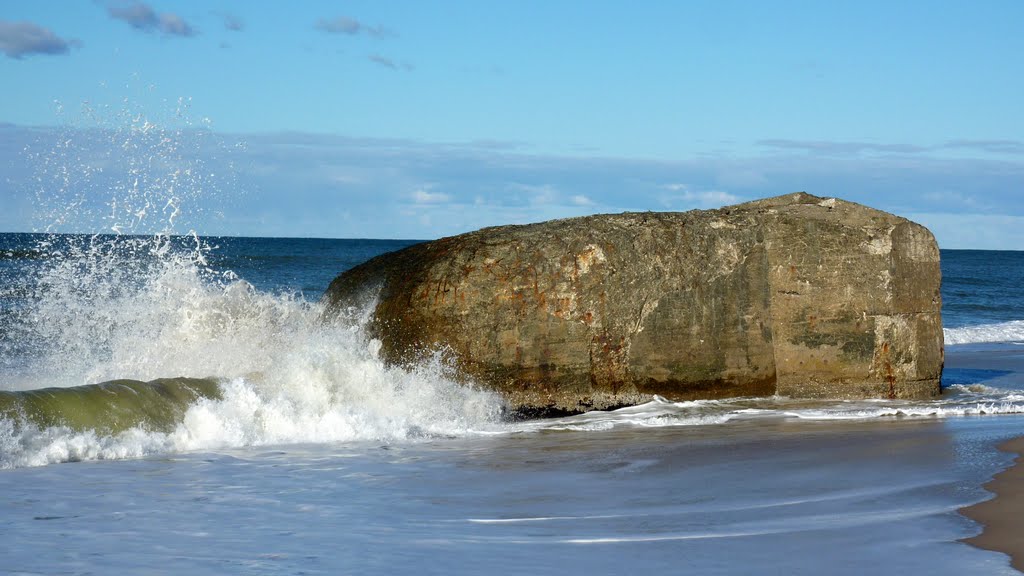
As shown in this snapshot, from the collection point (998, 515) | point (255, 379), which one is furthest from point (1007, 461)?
point (255, 379)

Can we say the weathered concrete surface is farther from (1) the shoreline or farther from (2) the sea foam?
(2) the sea foam

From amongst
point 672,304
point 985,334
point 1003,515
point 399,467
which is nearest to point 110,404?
point 399,467

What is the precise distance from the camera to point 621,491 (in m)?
4.83

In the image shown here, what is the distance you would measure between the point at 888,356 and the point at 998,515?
373cm

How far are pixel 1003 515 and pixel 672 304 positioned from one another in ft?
11.1

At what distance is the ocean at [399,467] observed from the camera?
3.66 m

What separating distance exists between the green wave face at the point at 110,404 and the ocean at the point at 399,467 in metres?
0.02

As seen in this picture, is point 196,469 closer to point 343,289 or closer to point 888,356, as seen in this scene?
point 343,289

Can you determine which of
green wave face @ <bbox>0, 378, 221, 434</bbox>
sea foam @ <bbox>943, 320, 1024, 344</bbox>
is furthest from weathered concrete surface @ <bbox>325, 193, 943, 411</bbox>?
sea foam @ <bbox>943, 320, 1024, 344</bbox>

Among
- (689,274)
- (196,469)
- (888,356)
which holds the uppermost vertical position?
(689,274)

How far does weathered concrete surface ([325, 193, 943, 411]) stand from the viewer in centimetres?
708

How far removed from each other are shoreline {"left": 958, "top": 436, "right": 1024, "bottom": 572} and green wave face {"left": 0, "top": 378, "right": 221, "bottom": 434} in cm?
456

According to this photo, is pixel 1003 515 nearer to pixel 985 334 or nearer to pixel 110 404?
pixel 110 404

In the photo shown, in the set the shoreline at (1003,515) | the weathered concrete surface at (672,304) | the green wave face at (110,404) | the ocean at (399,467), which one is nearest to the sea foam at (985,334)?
the ocean at (399,467)
